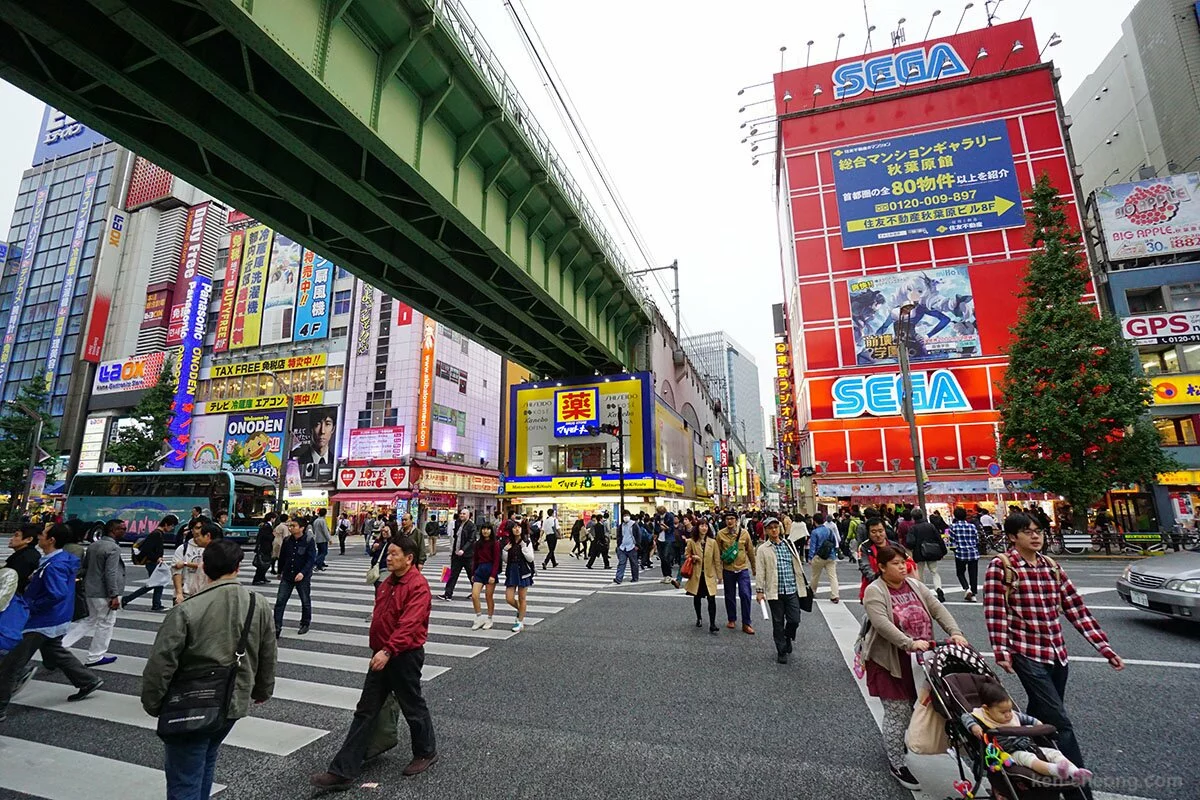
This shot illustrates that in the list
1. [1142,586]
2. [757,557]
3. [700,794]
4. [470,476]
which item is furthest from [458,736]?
[470,476]

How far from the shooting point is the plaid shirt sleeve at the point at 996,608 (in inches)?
140

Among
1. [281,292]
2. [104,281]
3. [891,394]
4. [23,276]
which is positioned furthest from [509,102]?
[23,276]

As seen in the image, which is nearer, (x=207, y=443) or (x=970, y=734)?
(x=970, y=734)

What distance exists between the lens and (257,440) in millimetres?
45719

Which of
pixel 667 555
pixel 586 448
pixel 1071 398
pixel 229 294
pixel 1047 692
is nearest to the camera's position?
pixel 1047 692

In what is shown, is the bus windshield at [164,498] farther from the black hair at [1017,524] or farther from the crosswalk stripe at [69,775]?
the black hair at [1017,524]

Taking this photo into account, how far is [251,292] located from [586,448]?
128 feet

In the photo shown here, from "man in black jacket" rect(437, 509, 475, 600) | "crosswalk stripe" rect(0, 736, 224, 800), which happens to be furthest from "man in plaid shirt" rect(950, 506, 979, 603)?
"crosswalk stripe" rect(0, 736, 224, 800)

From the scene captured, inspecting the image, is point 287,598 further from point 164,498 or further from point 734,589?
point 164,498

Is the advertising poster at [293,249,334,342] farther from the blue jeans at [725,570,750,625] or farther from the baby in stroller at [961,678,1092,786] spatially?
the baby in stroller at [961,678,1092,786]

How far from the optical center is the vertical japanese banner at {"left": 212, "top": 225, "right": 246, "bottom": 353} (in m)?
49.7

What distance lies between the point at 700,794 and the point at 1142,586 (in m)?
8.32

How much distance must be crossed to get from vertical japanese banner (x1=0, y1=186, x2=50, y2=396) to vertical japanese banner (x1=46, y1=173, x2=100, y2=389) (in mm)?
7016

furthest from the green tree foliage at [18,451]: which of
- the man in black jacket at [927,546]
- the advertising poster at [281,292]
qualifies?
the man in black jacket at [927,546]
